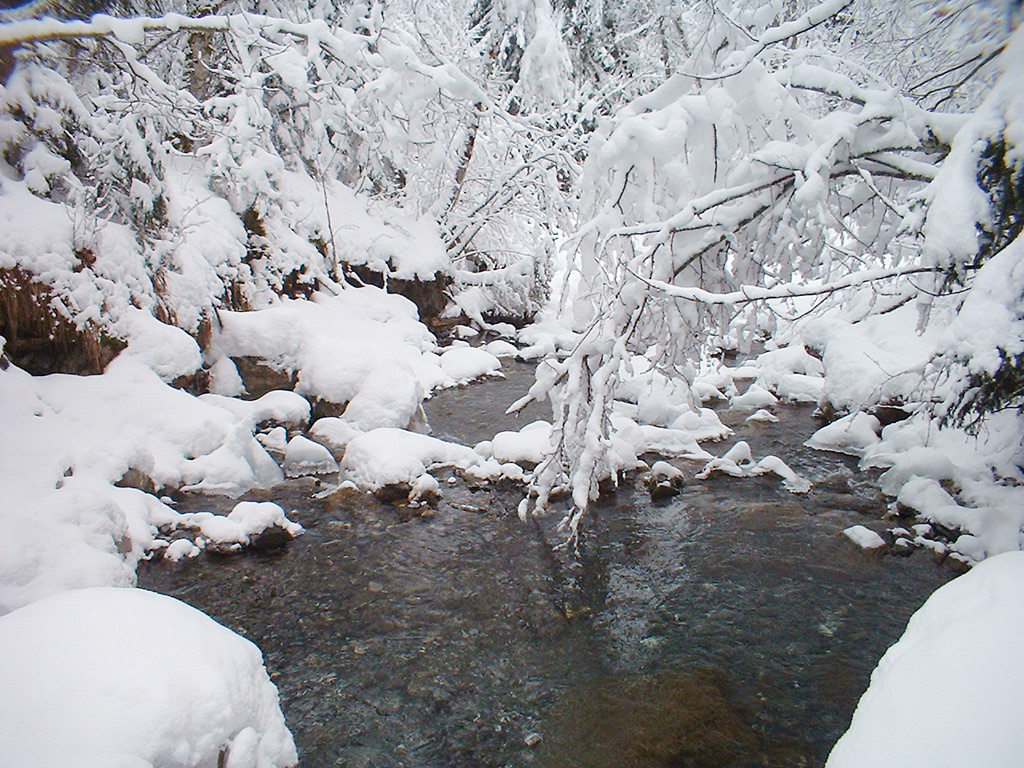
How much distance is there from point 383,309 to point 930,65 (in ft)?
34.5

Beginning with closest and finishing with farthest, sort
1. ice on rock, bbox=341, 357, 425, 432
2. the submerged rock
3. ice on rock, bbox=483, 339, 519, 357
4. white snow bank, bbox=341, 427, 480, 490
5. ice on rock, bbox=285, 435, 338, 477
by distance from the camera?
the submerged rock, white snow bank, bbox=341, 427, 480, 490, ice on rock, bbox=285, 435, 338, 477, ice on rock, bbox=341, 357, 425, 432, ice on rock, bbox=483, 339, 519, 357

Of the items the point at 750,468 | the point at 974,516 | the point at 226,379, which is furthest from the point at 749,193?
the point at 226,379

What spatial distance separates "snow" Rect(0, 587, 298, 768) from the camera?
163 centimetres

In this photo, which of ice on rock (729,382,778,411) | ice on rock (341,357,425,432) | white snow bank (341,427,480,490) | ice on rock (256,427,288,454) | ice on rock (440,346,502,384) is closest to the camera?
white snow bank (341,427,480,490)

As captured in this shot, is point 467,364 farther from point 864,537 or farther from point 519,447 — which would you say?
point 864,537

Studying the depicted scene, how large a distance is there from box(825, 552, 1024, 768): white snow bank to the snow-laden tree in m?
1.37

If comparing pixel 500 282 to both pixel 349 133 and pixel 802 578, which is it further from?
pixel 802 578

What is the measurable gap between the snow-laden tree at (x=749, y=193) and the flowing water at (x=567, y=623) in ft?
3.44

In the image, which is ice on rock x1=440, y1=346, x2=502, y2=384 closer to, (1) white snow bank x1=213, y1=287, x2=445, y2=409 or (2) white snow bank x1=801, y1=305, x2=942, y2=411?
(1) white snow bank x1=213, y1=287, x2=445, y2=409

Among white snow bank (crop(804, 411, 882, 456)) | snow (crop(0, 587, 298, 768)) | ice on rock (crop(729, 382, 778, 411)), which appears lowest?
ice on rock (crop(729, 382, 778, 411))

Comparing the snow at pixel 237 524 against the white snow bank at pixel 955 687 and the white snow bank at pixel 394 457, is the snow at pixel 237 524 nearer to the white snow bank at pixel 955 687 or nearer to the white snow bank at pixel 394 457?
the white snow bank at pixel 394 457

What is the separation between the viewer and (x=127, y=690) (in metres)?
1.79

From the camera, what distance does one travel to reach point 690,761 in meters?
2.99

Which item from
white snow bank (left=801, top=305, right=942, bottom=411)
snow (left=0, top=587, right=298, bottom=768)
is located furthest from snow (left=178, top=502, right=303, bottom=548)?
white snow bank (left=801, top=305, right=942, bottom=411)
